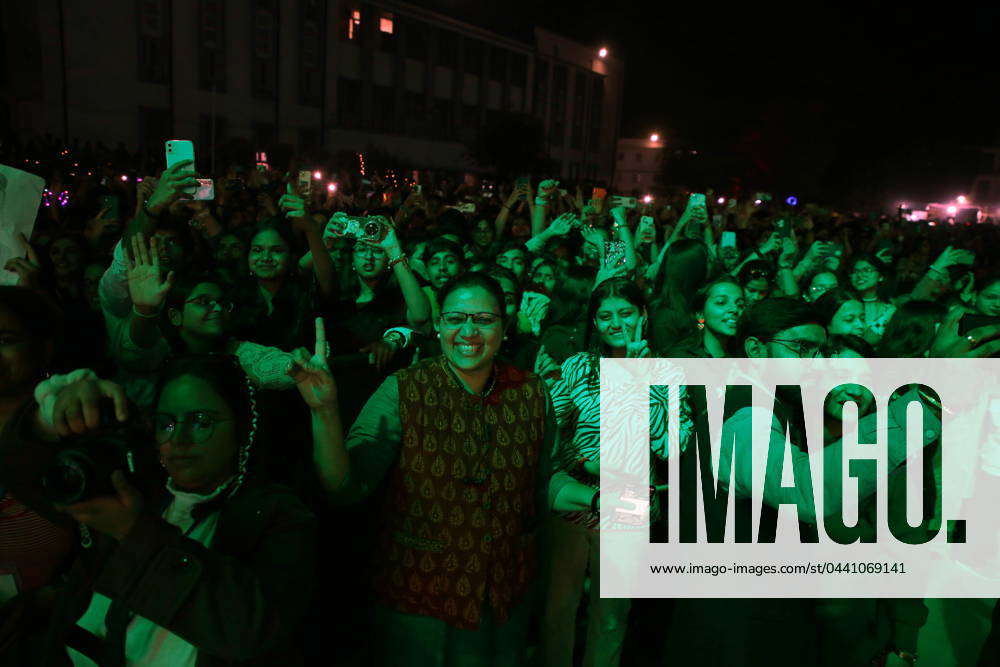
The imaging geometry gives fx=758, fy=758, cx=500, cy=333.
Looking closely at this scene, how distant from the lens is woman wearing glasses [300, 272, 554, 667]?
238 centimetres

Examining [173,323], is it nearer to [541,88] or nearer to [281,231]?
[281,231]

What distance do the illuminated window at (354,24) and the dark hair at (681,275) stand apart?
37.2 meters

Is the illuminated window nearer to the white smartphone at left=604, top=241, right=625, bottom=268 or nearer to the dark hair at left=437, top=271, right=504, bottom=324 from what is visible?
the white smartphone at left=604, top=241, right=625, bottom=268

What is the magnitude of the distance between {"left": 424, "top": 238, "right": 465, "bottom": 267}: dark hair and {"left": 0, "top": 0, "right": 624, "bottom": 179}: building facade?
1318 centimetres

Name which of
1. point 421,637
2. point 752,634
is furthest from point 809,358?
point 421,637

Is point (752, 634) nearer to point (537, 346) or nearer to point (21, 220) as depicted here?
point (537, 346)

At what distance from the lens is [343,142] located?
128 feet

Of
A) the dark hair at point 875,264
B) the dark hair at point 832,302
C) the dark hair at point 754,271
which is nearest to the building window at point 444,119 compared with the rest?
the dark hair at point 875,264

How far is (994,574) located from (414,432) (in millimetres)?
2699

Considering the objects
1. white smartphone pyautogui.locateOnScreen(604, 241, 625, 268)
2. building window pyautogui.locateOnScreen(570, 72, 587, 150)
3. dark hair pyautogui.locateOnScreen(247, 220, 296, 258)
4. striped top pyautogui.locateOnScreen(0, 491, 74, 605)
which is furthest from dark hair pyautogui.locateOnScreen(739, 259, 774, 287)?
building window pyautogui.locateOnScreen(570, 72, 587, 150)

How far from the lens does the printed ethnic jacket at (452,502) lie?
2379 millimetres

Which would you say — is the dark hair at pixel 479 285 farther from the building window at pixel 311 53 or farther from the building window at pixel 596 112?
the building window at pixel 596 112

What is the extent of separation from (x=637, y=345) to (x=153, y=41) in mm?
32316

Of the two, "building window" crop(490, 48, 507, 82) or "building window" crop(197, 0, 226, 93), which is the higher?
"building window" crop(490, 48, 507, 82)
